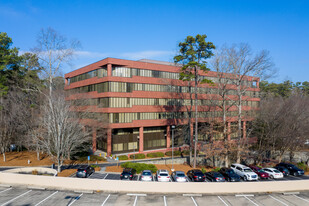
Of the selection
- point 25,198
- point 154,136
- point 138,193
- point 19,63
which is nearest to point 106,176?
point 138,193

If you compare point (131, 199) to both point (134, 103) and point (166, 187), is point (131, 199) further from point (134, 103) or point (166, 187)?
point (134, 103)

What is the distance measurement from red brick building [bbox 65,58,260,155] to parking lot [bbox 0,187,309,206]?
58.3 feet

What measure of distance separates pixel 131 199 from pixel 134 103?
1060 inches

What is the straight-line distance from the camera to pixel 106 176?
A: 27016 millimetres

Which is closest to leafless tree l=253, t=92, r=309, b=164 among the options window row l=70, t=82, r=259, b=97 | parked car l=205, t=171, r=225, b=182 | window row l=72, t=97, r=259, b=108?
window row l=70, t=82, r=259, b=97

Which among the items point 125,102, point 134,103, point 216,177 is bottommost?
point 216,177

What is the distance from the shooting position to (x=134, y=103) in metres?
44.0

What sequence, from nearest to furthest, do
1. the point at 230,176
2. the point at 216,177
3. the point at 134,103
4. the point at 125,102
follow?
the point at 216,177 → the point at 230,176 → the point at 125,102 → the point at 134,103

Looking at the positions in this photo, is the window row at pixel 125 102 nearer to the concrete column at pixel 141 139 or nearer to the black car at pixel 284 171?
the concrete column at pixel 141 139

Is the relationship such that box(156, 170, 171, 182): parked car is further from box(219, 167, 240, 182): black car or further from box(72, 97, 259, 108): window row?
box(72, 97, 259, 108): window row

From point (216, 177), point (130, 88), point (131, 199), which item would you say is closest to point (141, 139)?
point (130, 88)

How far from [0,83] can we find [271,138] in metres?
55.0

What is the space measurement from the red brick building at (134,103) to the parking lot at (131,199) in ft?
58.3

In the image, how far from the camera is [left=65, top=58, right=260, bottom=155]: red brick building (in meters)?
40.8
